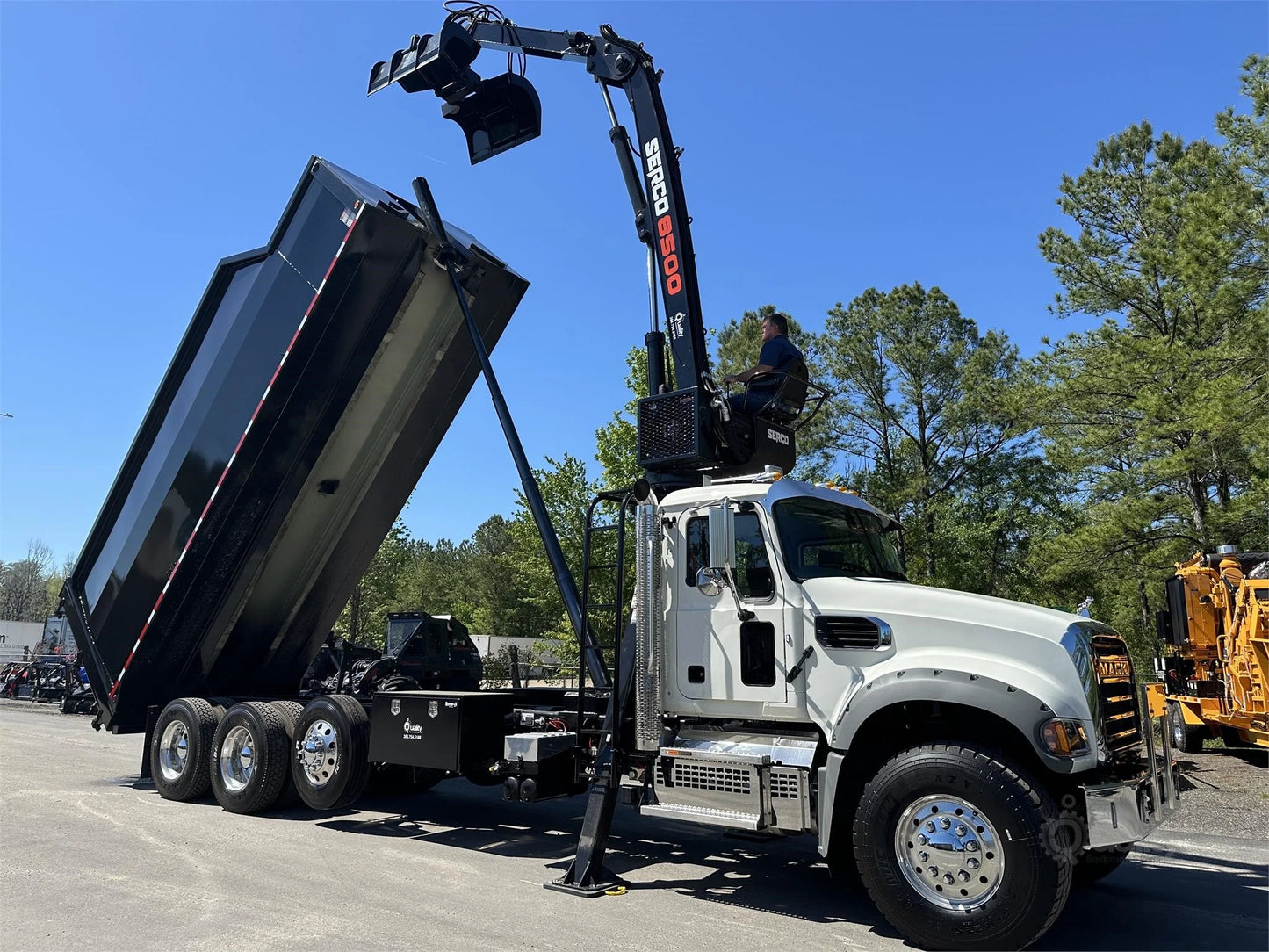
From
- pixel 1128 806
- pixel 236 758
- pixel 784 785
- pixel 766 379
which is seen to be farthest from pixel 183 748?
pixel 1128 806

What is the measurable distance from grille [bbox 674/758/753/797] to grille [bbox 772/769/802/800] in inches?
5.7

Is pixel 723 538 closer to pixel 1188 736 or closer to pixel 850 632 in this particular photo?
pixel 850 632

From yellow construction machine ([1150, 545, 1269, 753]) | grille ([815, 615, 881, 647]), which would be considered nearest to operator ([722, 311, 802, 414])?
grille ([815, 615, 881, 647])

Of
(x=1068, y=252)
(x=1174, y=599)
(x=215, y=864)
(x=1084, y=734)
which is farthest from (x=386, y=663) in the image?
(x=1068, y=252)

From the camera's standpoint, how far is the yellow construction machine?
35.6 feet

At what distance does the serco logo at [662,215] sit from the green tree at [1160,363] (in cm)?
1142

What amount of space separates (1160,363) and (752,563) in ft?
48.9

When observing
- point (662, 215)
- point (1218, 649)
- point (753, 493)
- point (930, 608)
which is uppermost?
point (662, 215)

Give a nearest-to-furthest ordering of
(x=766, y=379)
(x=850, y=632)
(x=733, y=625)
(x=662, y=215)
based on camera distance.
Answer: (x=850, y=632), (x=733, y=625), (x=766, y=379), (x=662, y=215)

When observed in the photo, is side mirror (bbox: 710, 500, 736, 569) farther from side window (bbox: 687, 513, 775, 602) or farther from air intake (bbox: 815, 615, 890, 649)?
air intake (bbox: 815, 615, 890, 649)

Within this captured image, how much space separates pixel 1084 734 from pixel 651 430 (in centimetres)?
341

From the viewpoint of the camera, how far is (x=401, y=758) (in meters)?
7.13

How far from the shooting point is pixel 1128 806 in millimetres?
4484


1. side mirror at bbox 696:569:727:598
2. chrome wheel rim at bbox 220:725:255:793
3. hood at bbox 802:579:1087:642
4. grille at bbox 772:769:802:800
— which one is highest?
side mirror at bbox 696:569:727:598
